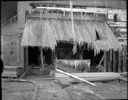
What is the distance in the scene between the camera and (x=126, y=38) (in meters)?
13.1

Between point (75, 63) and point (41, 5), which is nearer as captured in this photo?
point (75, 63)

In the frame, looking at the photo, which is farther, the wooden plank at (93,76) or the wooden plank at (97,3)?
the wooden plank at (97,3)

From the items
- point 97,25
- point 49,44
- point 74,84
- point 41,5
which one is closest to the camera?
point 74,84

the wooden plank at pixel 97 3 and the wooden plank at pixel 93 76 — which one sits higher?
the wooden plank at pixel 97 3

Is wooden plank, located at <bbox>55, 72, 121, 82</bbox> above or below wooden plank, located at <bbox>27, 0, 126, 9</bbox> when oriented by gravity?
below

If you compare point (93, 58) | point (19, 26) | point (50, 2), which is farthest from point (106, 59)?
point (19, 26)

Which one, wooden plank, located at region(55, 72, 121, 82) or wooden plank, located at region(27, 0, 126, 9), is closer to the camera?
wooden plank, located at region(55, 72, 121, 82)

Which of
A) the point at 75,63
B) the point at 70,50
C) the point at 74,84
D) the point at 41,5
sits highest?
the point at 41,5

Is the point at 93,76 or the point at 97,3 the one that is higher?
the point at 97,3

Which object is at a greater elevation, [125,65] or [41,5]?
[41,5]

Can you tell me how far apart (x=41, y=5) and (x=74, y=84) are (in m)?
7.36

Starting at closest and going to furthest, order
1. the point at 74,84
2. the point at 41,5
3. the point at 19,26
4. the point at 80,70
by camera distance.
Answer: the point at 74,84 < the point at 80,70 < the point at 41,5 < the point at 19,26

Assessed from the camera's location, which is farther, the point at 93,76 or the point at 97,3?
the point at 97,3

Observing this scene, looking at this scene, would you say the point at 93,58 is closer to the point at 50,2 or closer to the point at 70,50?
the point at 70,50
